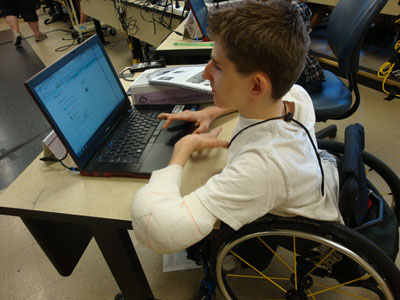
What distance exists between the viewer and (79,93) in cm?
73

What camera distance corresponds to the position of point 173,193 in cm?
58

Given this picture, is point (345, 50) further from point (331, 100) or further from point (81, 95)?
point (81, 95)

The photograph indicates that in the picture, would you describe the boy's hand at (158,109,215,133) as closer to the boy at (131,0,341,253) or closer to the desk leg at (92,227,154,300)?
the boy at (131,0,341,253)

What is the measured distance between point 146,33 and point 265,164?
247 cm

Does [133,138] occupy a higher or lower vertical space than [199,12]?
lower

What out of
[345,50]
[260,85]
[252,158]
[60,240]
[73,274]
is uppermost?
[260,85]

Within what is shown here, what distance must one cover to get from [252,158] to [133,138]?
423mm

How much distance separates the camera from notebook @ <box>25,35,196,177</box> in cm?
65

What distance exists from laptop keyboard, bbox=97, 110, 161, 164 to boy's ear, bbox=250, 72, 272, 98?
0.36 meters

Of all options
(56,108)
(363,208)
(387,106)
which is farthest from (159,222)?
(387,106)

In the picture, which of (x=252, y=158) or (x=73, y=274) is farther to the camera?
(x=73, y=274)

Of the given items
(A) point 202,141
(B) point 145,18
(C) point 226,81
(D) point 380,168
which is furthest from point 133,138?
(B) point 145,18

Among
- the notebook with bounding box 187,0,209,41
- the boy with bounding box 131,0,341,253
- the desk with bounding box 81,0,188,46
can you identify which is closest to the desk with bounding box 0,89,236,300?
the boy with bounding box 131,0,341,253

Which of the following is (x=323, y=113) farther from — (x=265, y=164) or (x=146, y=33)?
(x=146, y=33)
